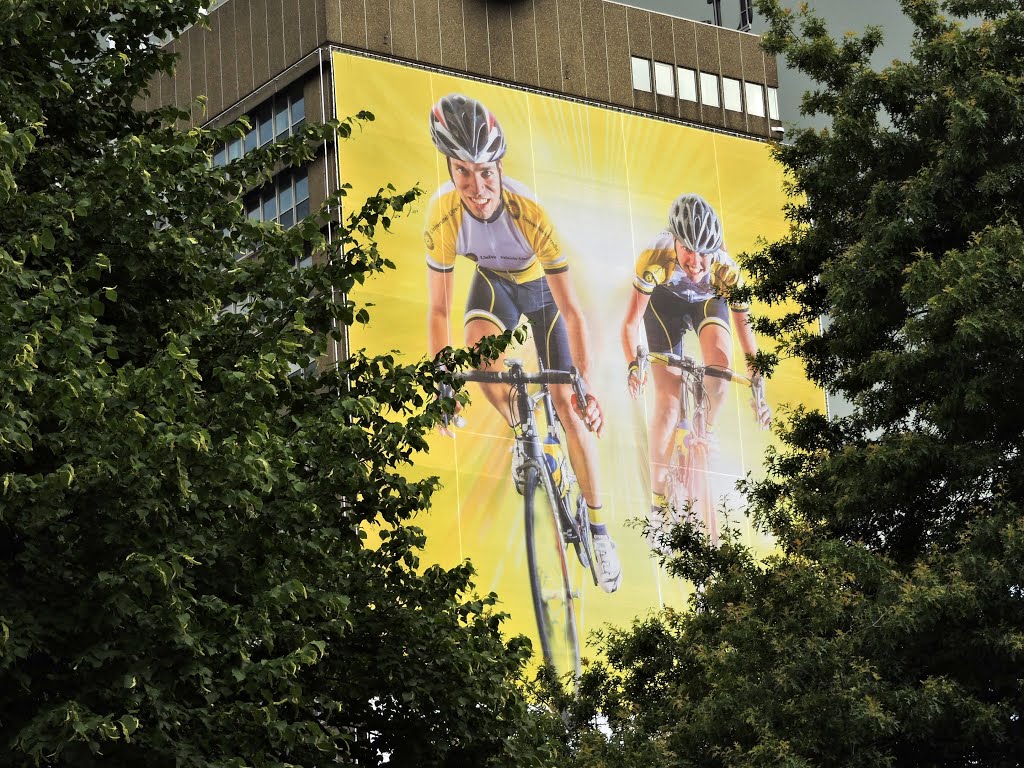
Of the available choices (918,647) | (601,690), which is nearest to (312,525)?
(918,647)

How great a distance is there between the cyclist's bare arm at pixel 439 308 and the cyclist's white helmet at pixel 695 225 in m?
13.4

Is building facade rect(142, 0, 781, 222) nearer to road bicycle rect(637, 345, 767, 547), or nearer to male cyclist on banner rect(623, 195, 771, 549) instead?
male cyclist on banner rect(623, 195, 771, 549)

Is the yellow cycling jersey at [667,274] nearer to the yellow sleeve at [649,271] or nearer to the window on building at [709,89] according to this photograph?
the yellow sleeve at [649,271]

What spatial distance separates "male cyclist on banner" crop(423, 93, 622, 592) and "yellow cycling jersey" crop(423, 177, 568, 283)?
41mm

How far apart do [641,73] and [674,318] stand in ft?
38.0

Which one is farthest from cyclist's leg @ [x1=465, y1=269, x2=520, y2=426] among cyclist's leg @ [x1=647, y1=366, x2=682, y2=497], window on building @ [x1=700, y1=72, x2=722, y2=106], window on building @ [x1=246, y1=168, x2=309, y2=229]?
window on building @ [x1=700, y1=72, x2=722, y2=106]

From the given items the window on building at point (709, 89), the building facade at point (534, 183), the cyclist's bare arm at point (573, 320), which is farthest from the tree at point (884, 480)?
the window on building at point (709, 89)

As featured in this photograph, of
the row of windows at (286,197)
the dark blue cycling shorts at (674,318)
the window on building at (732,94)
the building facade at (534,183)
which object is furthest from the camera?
the window on building at (732,94)

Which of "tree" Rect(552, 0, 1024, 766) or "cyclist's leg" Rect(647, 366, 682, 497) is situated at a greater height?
"cyclist's leg" Rect(647, 366, 682, 497)

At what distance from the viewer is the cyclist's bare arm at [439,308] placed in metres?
71.3

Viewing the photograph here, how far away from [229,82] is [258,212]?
6.78m

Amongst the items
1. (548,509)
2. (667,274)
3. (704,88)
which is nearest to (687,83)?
(704,88)

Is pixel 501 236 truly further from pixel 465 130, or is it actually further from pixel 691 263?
pixel 691 263

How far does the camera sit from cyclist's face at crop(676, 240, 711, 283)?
3164 inches
